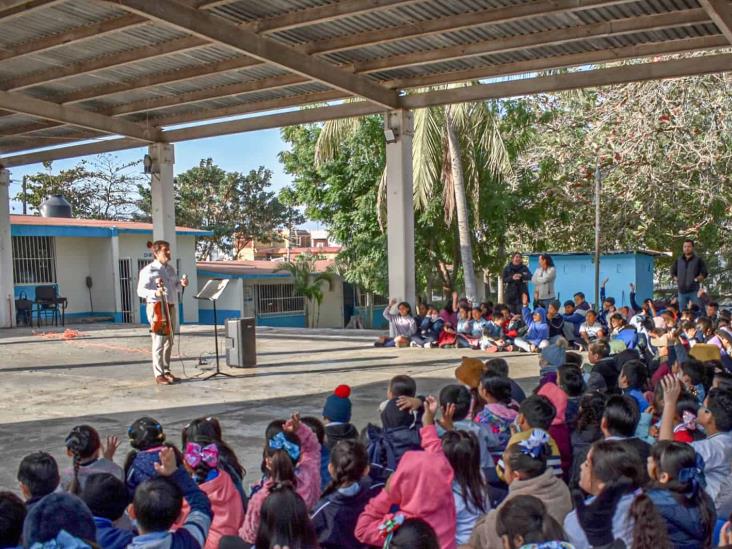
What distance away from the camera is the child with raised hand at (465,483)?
3.39 metres

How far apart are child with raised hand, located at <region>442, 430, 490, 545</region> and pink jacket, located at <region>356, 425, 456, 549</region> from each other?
19 cm

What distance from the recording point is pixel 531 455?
3164 millimetres

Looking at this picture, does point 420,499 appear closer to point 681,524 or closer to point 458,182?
point 681,524

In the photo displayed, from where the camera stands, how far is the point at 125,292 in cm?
2066

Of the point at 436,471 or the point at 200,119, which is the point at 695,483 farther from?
the point at 200,119

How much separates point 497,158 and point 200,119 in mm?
6587

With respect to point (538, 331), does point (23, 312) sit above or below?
below

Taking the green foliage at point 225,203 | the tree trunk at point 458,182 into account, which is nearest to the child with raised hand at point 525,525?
the tree trunk at point 458,182

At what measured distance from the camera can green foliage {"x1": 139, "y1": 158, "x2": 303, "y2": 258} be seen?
35844 millimetres

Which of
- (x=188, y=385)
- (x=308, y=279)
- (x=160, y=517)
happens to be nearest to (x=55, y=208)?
(x=308, y=279)

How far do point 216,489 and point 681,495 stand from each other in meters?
1.93

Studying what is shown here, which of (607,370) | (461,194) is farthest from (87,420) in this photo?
(461,194)

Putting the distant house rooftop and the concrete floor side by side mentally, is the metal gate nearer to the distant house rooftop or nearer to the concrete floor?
the distant house rooftop

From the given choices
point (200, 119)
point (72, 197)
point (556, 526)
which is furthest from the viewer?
point (72, 197)
